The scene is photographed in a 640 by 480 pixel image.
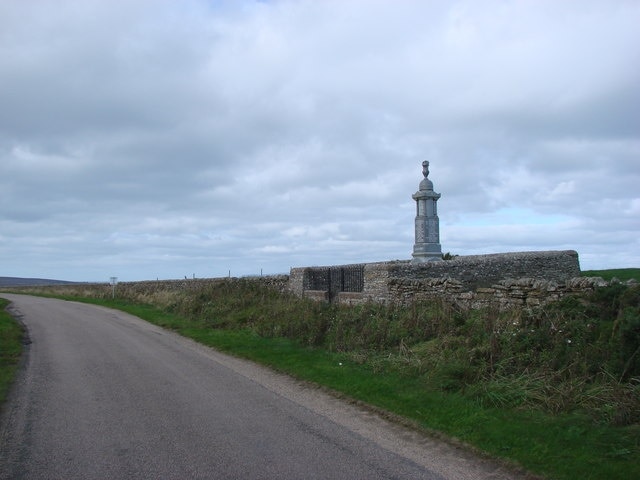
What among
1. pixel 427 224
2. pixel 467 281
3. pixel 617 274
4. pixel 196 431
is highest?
pixel 427 224

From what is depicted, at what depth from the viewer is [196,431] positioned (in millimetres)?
7152

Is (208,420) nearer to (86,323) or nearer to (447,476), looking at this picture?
(447,476)

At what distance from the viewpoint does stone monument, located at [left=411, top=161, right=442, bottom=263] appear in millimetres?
22891

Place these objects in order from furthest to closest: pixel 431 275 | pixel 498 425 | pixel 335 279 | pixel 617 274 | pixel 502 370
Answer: pixel 617 274
pixel 335 279
pixel 431 275
pixel 502 370
pixel 498 425

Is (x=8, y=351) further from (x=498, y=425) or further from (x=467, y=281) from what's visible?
(x=467, y=281)

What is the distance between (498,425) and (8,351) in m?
11.5

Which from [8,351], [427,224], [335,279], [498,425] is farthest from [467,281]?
[8,351]

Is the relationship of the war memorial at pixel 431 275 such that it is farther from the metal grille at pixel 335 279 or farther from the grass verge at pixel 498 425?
the grass verge at pixel 498 425

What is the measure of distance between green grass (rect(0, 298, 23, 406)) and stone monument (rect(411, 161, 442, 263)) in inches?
547

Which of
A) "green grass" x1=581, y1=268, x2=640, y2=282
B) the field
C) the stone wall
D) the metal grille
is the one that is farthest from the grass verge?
"green grass" x1=581, y1=268, x2=640, y2=282

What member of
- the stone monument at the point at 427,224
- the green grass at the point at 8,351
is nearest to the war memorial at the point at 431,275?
the stone monument at the point at 427,224

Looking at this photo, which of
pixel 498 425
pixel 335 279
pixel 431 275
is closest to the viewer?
pixel 498 425

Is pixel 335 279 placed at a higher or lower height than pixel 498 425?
higher

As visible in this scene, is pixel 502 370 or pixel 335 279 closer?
pixel 502 370
